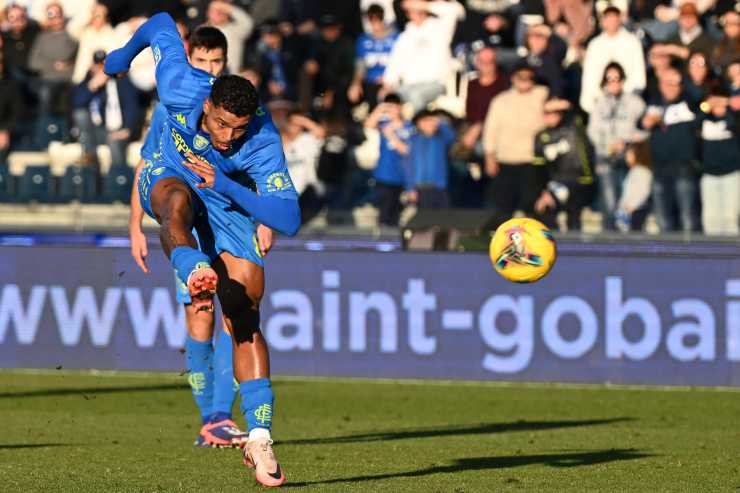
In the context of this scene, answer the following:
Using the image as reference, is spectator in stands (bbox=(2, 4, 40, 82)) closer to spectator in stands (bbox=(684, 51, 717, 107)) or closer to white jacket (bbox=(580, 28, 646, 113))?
white jacket (bbox=(580, 28, 646, 113))

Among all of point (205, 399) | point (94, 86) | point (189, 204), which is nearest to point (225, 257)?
point (189, 204)

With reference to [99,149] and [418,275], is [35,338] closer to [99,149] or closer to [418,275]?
[99,149]

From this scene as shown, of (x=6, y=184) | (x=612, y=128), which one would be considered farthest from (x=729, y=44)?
(x=6, y=184)

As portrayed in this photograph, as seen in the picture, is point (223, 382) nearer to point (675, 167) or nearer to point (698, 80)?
point (675, 167)

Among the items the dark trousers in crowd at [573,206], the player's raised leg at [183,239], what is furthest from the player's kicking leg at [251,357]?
the dark trousers in crowd at [573,206]

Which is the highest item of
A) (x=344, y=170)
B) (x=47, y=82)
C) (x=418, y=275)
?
(x=47, y=82)

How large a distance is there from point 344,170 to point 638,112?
3.19 m

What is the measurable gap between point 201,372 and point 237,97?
2.80 m

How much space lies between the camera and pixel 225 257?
8.89 m

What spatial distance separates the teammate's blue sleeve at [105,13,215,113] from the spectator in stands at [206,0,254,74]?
9096mm

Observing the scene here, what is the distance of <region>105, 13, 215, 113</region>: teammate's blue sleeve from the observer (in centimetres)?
866

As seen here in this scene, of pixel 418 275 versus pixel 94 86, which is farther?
pixel 94 86

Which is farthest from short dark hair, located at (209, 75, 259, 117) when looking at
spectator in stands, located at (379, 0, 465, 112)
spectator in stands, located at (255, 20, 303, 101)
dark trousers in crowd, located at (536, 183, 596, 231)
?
spectator in stands, located at (255, 20, 303, 101)

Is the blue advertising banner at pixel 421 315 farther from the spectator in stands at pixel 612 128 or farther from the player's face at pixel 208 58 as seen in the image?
the player's face at pixel 208 58
